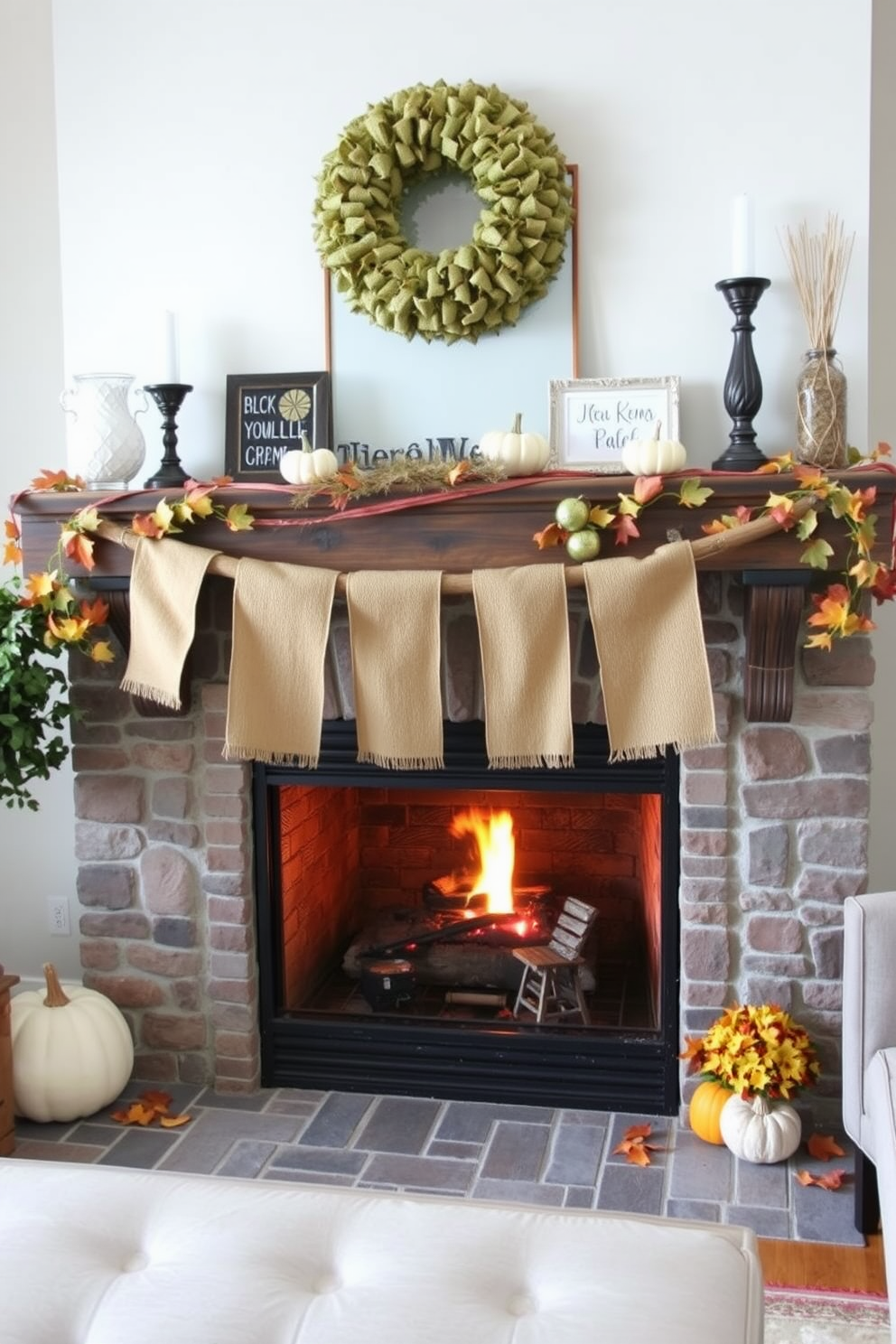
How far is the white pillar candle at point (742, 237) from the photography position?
259 centimetres

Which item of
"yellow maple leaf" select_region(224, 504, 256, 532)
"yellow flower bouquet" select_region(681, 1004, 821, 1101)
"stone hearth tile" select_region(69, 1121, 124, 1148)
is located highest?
"yellow maple leaf" select_region(224, 504, 256, 532)

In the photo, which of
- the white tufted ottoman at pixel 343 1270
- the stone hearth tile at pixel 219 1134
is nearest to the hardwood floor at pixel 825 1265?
the white tufted ottoman at pixel 343 1270

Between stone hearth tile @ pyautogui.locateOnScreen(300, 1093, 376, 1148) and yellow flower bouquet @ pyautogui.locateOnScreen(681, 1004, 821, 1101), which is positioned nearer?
yellow flower bouquet @ pyautogui.locateOnScreen(681, 1004, 821, 1101)

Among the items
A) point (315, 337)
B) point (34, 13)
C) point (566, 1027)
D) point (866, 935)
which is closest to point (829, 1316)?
point (866, 935)

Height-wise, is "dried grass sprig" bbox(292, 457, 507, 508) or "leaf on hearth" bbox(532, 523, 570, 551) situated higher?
"dried grass sprig" bbox(292, 457, 507, 508)

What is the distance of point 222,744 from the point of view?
304 cm

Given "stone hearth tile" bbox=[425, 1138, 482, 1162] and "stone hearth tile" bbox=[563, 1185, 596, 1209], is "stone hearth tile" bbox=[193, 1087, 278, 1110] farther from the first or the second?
"stone hearth tile" bbox=[563, 1185, 596, 1209]

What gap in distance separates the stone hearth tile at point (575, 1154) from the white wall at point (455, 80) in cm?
149

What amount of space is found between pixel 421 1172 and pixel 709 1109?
2.05ft

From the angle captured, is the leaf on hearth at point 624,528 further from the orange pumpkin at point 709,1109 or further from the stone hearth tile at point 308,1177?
the stone hearth tile at point 308,1177

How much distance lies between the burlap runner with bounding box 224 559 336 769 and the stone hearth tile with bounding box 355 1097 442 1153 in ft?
2.89

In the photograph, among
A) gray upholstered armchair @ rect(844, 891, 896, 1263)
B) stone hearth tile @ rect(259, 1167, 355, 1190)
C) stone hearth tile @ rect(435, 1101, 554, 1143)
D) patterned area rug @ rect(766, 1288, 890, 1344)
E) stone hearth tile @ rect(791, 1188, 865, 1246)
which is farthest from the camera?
stone hearth tile @ rect(435, 1101, 554, 1143)

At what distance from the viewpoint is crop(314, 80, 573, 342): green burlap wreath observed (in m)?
2.71

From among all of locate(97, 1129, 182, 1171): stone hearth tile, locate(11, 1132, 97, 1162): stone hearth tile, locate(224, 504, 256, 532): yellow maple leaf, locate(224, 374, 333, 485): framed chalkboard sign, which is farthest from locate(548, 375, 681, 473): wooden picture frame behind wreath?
locate(11, 1132, 97, 1162): stone hearth tile
